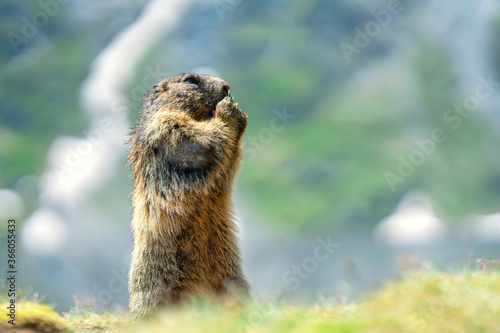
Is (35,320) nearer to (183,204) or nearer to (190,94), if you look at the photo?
(183,204)

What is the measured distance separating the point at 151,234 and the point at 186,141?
61.7 inches

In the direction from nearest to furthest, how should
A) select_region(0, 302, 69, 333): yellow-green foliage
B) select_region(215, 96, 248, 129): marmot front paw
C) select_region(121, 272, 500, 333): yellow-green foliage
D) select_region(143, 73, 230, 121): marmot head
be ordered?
select_region(121, 272, 500, 333): yellow-green foliage → select_region(0, 302, 69, 333): yellow-green foliage → select_region(215, 96, 248, 129): marmot front paw → select_region(143, 73, 230, 121): marmot head

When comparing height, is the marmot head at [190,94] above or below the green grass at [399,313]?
above

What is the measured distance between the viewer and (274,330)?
16.1ft

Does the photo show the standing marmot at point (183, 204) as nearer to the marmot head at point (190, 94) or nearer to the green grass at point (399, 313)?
the marmot head at point (190, 94)

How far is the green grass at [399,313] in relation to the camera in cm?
450

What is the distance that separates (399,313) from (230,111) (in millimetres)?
4558

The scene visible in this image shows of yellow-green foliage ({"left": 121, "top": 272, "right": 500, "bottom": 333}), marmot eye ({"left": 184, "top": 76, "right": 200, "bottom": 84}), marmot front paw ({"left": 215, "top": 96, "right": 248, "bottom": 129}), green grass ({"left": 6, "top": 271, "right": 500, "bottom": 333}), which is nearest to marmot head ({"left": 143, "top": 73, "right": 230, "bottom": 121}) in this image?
marmot eye ({"left": 184, "top": 76, "right": 200, "bottom": 84})

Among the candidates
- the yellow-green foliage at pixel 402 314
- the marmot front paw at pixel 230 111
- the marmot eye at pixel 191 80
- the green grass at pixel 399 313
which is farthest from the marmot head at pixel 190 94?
the yellow-green foliage at pixel 402 314

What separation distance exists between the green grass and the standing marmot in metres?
0.81

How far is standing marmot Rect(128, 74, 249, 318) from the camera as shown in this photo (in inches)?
288

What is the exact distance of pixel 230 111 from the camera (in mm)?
8266

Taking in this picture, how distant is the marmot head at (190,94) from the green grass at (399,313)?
11.8 feet

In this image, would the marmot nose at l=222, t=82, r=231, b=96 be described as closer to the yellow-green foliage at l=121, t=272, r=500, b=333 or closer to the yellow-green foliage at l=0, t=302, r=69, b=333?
the yellow-green foliage at l=121, t=272, r=500, b=333
